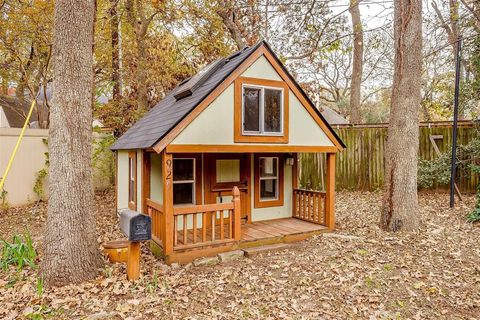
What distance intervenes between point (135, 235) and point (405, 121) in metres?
5.80

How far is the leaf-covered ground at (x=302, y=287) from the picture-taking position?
4160 mm

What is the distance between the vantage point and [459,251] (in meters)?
6.00

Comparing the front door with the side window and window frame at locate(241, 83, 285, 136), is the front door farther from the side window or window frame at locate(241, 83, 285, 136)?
the side window

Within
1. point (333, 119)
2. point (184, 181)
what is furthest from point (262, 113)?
point (333, 119)

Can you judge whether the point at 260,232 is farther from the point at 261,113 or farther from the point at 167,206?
the point at 261,113

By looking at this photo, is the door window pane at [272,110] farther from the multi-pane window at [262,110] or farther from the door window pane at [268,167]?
the door window pane at [268,167]

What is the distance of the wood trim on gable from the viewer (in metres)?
5.82

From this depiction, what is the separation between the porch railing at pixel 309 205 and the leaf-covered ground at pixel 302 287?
1261 millimetres

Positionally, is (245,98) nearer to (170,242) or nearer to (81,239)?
(170,242)

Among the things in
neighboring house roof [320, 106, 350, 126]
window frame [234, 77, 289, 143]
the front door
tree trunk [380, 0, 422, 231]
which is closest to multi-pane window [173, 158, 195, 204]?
the front door

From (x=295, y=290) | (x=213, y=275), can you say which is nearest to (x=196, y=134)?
(x=213, y=275)

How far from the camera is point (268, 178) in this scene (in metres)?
8.65

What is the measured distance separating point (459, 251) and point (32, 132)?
39.4 ft

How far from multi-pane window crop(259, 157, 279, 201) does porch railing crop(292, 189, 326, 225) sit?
606 mm
